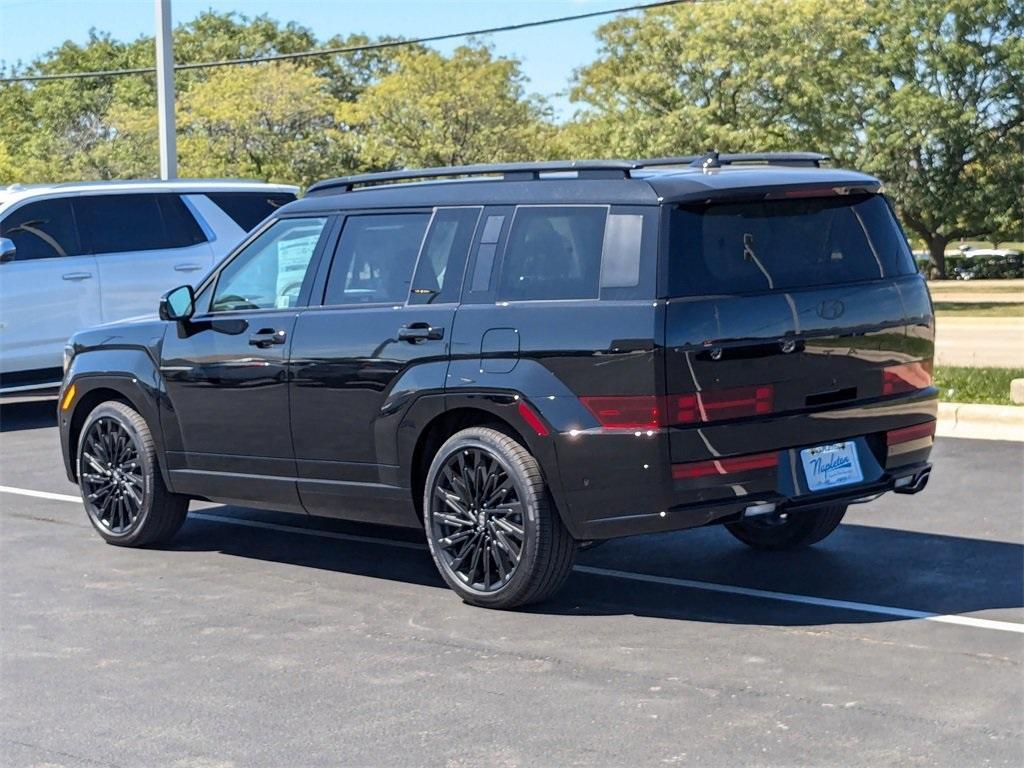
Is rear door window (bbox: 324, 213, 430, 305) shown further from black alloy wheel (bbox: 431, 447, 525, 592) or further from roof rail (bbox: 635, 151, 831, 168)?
roof rail (bbox: 635, 151, 831, 168)

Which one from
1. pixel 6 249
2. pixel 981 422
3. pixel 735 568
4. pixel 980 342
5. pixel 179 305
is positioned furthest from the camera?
pixel 980 342

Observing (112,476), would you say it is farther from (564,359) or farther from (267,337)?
(564,359)

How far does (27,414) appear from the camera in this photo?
1630cm

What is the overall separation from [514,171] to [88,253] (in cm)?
907

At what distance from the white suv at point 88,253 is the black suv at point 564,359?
23.4 feet

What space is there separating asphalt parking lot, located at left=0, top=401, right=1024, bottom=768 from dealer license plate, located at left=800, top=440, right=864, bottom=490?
0.56 meters

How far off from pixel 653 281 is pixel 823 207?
3.52ft

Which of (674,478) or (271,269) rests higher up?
(271,269)

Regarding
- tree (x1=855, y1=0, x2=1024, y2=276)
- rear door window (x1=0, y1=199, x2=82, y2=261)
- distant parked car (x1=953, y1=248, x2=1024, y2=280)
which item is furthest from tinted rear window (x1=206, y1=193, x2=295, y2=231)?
distant parked car (x1=953, y1=248, x2=1024, y2=280)

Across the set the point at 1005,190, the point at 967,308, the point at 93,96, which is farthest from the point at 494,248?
the point at 93,96

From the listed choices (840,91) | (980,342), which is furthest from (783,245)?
(840,91)

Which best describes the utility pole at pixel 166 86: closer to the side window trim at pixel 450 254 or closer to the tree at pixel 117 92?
the side window trim at pixel 450 254

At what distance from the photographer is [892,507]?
9633mm

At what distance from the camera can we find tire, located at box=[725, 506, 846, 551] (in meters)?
8.23
